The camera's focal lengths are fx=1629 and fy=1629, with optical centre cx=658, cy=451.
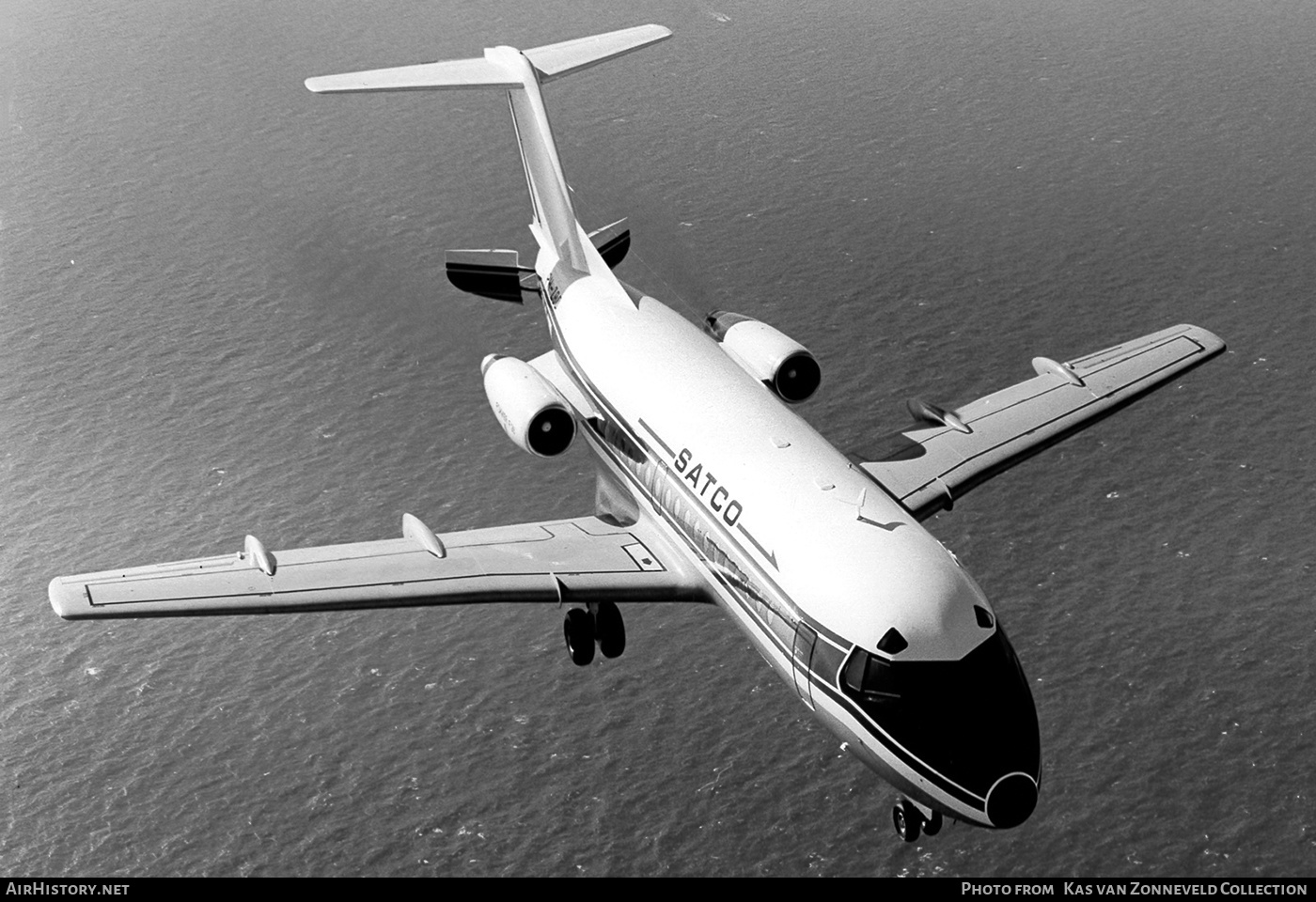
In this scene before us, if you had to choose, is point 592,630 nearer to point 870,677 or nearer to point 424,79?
point 870,677

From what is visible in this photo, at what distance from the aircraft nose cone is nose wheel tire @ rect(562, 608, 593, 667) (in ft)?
45.3

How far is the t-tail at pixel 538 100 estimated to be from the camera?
51.6 metres

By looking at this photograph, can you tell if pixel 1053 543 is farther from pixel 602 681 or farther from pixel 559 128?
pixel 559 128

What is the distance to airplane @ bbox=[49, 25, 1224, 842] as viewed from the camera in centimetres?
3400

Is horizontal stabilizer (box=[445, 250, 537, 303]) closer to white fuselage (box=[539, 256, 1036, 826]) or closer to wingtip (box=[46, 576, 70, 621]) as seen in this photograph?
white fuselage (box=[539, 256, 1036, 826])

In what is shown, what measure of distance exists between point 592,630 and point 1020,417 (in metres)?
13.5

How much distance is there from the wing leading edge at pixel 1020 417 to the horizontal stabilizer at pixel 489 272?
1437 centimetres

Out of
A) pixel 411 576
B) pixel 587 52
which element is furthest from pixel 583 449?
pixel 411 576

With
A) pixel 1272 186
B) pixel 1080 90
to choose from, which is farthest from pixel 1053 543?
pixel 1080 90

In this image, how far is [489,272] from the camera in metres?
53.5

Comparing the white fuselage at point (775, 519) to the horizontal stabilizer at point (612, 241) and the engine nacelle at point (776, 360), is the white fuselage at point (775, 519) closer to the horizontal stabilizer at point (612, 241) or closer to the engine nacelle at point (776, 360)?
the engine nacelle at point (776, 360)

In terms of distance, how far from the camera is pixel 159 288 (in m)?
64.4

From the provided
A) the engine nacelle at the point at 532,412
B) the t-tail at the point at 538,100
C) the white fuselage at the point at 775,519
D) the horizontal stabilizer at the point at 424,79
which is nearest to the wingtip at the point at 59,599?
the engine nacelle at the point at 532,412

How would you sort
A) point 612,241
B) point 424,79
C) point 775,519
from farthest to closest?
point 612,241 < point 424,79 < point 775,519
